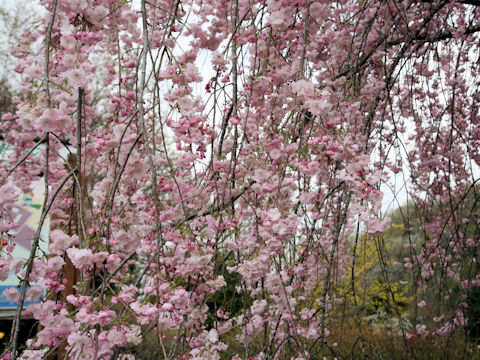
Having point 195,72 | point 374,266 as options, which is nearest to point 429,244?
point 195,72

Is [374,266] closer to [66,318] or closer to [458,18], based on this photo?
[458,18]

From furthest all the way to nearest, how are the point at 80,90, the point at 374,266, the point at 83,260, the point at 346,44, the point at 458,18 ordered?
the point at 374,266 < the point at 458,18 < the point at 346,44 < the point at 80,90 < the point at 83,260

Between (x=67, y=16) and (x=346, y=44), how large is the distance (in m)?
1.17

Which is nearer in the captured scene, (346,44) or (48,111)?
(48,111)

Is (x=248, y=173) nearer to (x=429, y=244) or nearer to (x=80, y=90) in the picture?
(x=80, y=90)

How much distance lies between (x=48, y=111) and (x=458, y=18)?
2.79 m

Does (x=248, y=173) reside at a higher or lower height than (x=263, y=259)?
higher

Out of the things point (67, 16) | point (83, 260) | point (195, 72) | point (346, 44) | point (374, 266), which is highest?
point (346, 44)

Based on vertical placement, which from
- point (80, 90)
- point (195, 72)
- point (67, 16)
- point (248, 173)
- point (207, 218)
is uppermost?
point (67, 16)

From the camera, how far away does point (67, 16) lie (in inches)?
51.4

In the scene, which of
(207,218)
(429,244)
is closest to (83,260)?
(207,218)

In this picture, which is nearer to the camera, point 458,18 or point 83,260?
point 83,260

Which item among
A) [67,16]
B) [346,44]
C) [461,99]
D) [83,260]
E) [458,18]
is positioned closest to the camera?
[83,260]

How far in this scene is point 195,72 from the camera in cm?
133
